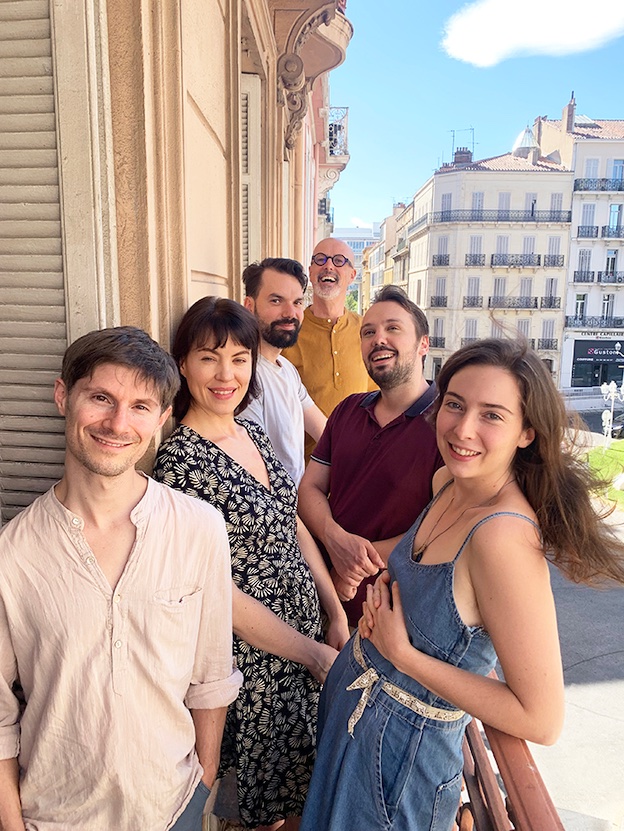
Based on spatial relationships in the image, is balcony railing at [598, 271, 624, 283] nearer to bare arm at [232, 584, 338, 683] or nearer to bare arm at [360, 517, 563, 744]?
bare arm at [232, 584, 338, 683]

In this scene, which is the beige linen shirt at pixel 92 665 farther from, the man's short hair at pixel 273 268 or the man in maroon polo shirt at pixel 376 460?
the man's short hair at pixel 273 268

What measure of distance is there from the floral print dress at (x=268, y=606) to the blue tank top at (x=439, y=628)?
16.1 inches

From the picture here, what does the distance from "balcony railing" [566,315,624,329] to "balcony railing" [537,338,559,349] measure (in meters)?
1.22

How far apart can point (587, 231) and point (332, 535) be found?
1505 inches

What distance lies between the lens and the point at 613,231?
114ft

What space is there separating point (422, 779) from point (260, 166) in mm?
4371

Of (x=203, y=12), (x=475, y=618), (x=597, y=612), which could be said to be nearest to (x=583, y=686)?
(x=597, y=612)

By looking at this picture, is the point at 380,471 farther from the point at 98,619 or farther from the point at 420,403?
the point at 98,619

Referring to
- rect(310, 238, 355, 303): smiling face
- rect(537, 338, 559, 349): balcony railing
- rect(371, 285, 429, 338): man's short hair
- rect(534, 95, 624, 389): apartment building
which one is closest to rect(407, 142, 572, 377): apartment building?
rect(537, 338, 559, 349): balcony railing

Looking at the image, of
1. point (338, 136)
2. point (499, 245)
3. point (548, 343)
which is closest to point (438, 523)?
point (338, 136)

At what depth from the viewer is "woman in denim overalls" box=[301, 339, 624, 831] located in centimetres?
115

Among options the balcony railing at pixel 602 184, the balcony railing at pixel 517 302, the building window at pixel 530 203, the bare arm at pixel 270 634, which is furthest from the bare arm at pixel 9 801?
the balcony railing at pixel 602 184

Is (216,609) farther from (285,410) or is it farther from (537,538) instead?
(285,410)

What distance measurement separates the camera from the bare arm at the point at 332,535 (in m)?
1.91
